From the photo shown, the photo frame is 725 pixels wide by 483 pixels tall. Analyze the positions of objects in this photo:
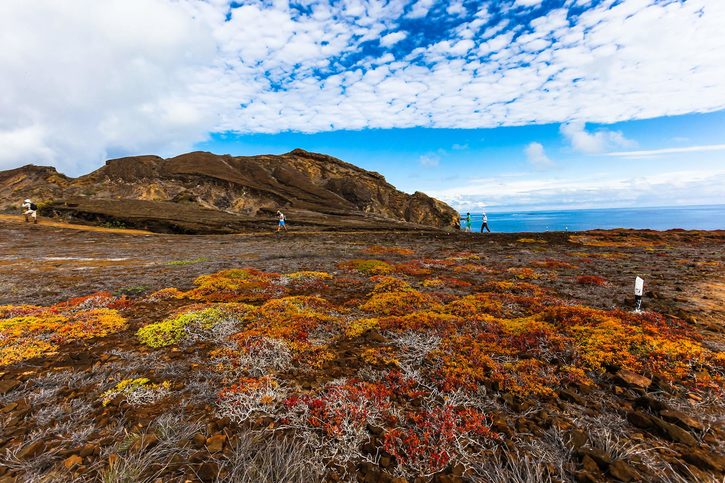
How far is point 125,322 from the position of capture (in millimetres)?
8648

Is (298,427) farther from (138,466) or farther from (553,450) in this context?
(553,450)

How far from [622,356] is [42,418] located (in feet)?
32.7

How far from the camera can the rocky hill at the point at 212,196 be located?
4631 centimetres

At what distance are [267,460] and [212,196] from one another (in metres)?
77.4

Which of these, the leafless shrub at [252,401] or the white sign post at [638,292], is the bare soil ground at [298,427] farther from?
the white sign post at [638,292]

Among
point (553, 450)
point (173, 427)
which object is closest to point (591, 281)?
point (553, 450)

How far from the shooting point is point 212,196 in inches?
2849

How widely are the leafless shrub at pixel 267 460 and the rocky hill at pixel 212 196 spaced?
140 feet

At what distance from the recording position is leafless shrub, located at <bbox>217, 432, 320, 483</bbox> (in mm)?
3479

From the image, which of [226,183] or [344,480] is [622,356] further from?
[226,183]

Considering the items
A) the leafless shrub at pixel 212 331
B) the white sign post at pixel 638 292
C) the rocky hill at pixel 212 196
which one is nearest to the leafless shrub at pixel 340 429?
the leafless shrub at pixel 212 331

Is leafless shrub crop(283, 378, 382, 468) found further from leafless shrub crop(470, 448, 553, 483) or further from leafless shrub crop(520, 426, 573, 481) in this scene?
leafless shrub crop(520, 426, 573, 481)

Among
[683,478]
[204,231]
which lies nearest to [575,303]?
[683,478]

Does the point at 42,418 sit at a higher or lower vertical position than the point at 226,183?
lower
